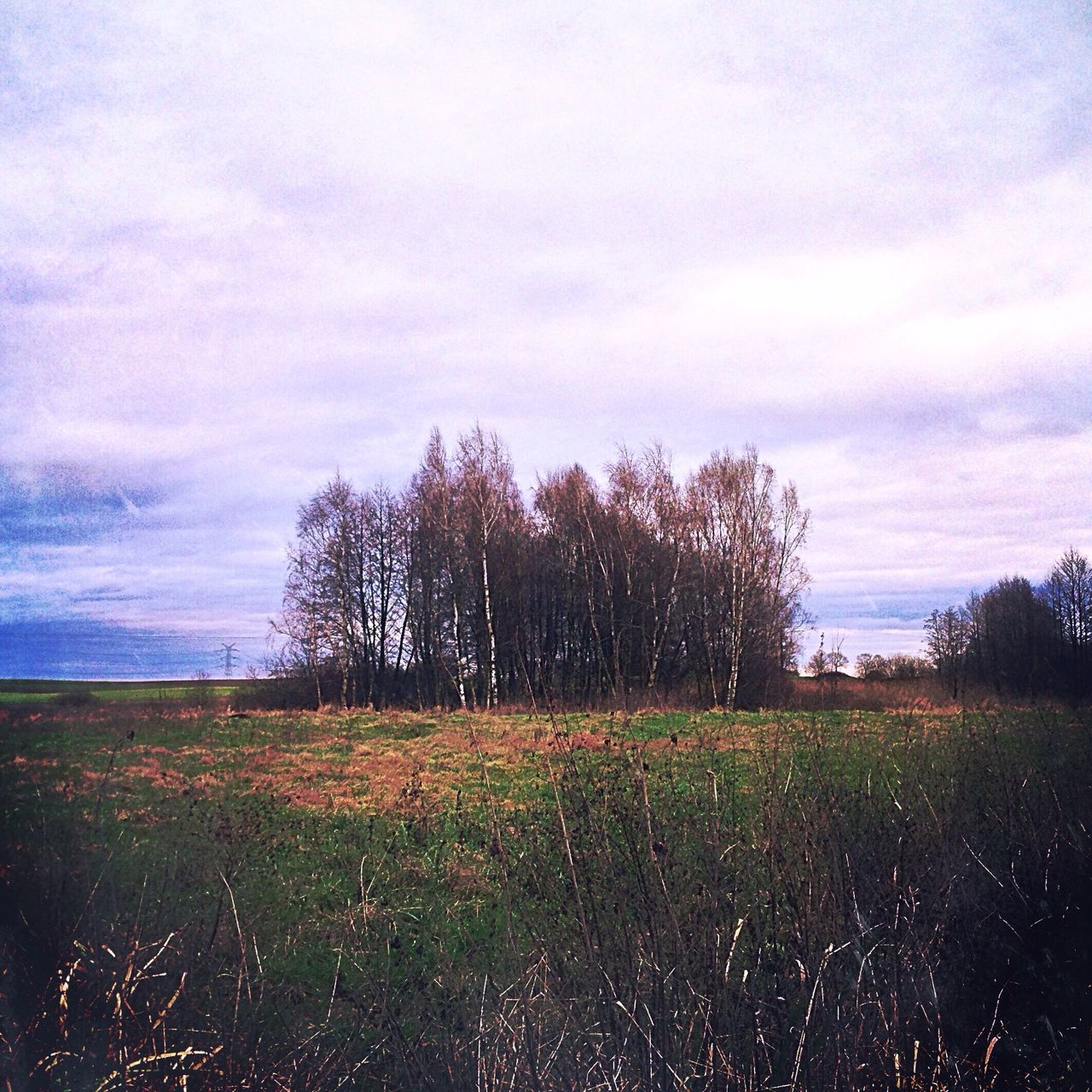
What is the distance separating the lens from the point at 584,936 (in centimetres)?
372

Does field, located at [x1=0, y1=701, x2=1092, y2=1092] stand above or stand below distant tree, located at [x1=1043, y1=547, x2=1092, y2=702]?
below

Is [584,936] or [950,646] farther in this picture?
[950,646]

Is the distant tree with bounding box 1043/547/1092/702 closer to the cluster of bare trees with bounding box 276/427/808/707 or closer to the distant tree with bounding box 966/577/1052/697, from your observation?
the distant tree with bounding box 966/577/1052/697

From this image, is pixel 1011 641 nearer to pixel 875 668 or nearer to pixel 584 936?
pixel 875 668

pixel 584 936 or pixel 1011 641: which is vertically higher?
pixel 1011 641

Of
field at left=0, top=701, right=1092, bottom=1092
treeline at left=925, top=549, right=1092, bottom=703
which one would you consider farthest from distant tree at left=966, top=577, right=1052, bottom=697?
field at left=0, top=701, right=1092, bottom=1092

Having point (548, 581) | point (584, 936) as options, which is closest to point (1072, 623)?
point (584, 936)

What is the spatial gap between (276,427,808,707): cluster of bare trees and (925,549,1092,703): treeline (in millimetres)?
3828

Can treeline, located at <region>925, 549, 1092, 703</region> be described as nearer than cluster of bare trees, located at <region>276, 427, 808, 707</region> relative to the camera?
Yes

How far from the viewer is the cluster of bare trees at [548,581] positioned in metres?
15.9


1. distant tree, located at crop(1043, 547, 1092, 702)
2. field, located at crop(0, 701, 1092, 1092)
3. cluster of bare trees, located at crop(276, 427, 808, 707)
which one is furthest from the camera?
cluster of bare trees, located at crop(276, 427, 808, 707)

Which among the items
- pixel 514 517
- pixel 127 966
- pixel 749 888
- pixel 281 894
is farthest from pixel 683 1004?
pixel 514 517

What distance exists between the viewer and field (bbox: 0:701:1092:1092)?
3369mm

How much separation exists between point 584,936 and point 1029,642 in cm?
650
